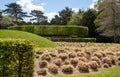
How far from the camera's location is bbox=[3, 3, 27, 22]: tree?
86.4 metres

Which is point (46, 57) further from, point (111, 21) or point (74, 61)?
point (111, 21)

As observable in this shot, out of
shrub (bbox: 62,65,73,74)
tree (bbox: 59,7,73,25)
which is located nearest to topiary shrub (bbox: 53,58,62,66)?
shrub (bbox: 62,65,73,74)

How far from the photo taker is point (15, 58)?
10.0 m

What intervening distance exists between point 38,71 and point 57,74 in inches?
32.6

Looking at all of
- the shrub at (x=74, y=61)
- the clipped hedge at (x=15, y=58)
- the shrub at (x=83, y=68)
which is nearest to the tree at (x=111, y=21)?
the shrub at (x=74, y=61)

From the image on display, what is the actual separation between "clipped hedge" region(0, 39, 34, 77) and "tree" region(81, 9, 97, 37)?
4460 centimetres

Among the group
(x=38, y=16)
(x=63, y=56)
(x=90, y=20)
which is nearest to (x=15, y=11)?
(x=38, y=16)

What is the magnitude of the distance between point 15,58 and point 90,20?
4677 centimetres

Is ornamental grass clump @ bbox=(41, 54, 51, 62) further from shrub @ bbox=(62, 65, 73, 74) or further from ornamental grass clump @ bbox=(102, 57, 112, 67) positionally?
ornamental grass clump @ bbox=(102, 57, 112, 67)

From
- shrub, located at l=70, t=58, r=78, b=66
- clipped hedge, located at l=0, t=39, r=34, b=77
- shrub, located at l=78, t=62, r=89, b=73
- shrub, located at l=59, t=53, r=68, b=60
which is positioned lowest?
shrub, located at l=78, t=62, r=89, b=73

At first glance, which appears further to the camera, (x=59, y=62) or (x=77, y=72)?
(x=59, y=62)

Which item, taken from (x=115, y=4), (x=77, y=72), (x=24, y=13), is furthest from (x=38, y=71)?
(x=24, y=13)

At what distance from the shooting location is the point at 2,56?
31.9ft

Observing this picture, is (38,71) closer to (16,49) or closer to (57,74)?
(57,74)
